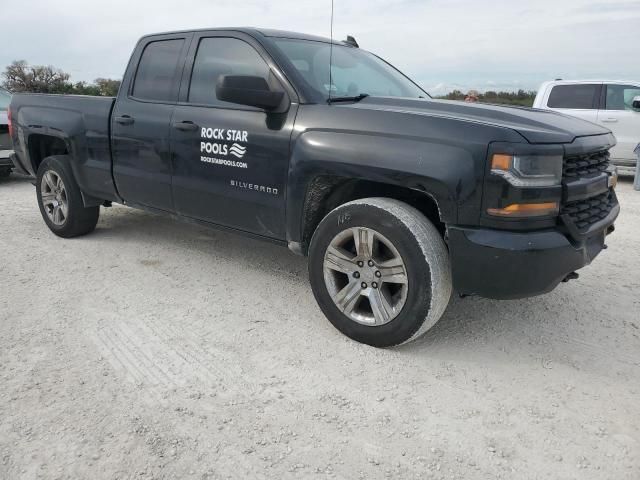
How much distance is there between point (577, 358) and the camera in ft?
9.95

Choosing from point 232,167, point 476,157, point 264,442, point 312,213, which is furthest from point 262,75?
point 264,442

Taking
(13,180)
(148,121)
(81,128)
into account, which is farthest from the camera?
(13,180)

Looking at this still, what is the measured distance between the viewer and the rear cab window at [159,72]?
13.4 feet

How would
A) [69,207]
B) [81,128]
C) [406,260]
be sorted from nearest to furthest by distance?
[406,260] < [81,128] < [69,207]

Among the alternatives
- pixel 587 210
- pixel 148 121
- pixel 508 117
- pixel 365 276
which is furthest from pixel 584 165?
pixel 148 121

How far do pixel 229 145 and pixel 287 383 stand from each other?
1620mm

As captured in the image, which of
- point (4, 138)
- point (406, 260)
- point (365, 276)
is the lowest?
point (365, 276)

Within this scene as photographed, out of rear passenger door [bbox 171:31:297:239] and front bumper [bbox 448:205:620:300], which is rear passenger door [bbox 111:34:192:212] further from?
front bumper [bbox 448:205:620:300]

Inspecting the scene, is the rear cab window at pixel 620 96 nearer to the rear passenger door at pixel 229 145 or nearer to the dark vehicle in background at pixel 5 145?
the rear passenger door at pixel 229 145

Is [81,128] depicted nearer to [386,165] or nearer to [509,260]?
[386,165]

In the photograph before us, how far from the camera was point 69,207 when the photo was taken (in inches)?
197

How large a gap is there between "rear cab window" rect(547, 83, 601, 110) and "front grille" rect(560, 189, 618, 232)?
7231 mm

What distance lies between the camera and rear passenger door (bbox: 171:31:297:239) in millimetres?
3352

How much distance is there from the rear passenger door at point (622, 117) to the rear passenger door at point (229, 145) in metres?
7.86
